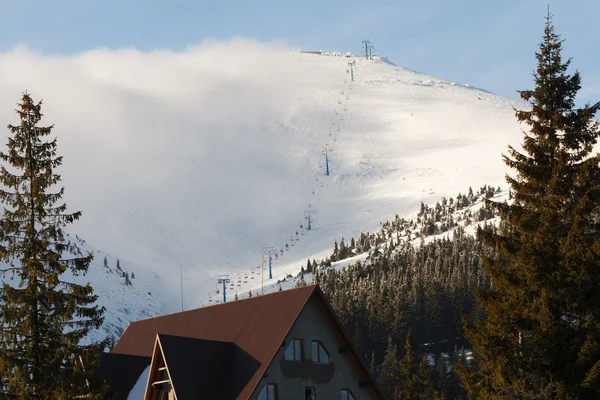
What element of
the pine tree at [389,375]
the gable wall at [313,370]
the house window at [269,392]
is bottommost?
the house window at [269,392]

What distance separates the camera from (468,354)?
150m

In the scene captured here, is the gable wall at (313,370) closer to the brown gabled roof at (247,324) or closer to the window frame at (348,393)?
the window frame at (348,393)

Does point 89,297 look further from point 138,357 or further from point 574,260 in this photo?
point 574,260

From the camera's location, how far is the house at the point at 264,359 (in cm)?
3953

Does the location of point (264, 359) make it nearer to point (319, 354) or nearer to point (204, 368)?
point (204, 368)

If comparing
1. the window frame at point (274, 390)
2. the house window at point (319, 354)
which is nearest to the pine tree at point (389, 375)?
the house window at point (319, 354)

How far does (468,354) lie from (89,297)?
123744 millimetres

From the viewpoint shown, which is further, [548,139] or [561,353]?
[548,139]

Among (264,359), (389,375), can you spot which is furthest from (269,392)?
(389,375)

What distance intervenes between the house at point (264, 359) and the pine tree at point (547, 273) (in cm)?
835

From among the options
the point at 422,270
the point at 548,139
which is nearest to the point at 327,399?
the point at 548,139

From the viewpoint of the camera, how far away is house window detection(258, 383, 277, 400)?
1547 inches

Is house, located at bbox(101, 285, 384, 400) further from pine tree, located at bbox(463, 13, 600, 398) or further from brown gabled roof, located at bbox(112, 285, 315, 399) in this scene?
pine tree, located at bbox(463, 13, 600, 398)

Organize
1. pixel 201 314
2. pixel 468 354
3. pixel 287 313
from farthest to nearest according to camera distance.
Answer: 1. pixel 468 354
2. pixel 201 314
3. pixel 287 313
